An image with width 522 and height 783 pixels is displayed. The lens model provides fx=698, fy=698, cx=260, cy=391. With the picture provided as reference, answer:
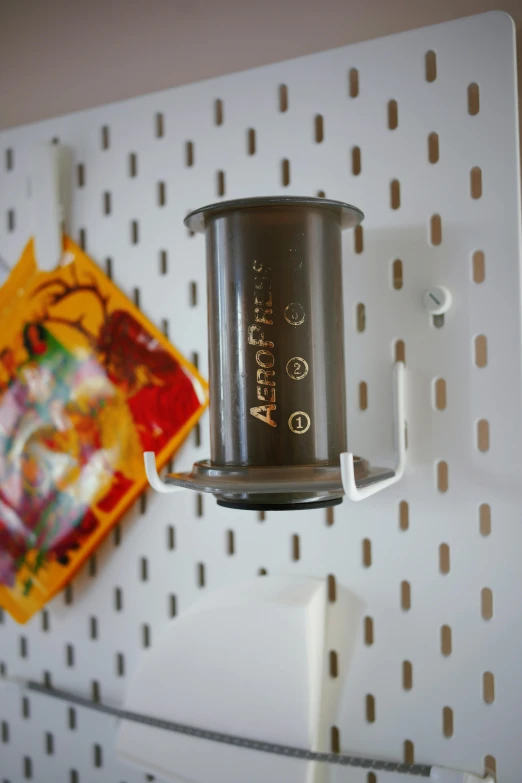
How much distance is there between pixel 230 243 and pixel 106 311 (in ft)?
1.19

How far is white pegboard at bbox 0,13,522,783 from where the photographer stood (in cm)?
75

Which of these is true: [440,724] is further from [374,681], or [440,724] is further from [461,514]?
[461,514]

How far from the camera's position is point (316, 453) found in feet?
2.08

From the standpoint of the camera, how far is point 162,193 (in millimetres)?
927

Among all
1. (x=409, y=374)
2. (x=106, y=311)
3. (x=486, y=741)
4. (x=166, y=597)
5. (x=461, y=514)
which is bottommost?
(x=486, y=741)

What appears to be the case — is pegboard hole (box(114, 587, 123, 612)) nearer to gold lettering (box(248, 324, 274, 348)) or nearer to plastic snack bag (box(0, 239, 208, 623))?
plastic snack bag (box(0, 239, 208, 623))

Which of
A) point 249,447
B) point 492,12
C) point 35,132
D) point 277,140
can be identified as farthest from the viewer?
point 35,132

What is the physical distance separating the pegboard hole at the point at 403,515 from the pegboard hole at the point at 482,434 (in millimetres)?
106

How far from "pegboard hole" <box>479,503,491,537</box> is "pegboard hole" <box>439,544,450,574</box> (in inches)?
1.7

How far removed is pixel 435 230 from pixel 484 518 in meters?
0.32

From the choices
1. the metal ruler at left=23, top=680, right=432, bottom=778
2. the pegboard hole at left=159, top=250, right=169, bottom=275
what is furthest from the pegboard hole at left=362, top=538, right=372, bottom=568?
the pegboard hole at left=159, top=250, right=169, bottom=275

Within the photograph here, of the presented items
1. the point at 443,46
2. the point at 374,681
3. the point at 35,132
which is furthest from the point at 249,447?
the point at 35,132

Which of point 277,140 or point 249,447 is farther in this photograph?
point 277,140

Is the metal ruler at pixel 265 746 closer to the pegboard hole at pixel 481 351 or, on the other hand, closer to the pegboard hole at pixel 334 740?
the pegboard hole at pixel 334 740
